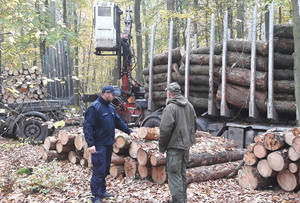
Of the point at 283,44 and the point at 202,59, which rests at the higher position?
the point at 283,44

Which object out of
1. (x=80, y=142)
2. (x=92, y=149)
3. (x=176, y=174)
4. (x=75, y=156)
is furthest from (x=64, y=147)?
(x=176, y=174)

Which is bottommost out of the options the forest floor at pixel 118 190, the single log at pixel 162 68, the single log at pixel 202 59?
the forest floor at pixel 118 190

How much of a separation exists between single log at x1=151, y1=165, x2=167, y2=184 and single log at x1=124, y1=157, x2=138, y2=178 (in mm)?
417

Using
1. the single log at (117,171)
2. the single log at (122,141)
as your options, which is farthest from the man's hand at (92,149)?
the single log at (117,171)

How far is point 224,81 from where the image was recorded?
25.8ft

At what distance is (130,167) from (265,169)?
8.71 feet

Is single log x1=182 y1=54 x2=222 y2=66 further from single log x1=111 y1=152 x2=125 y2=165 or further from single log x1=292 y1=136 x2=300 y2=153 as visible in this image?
single log x1=111 y1=152 x2=125 y2=165

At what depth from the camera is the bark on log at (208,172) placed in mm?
5646

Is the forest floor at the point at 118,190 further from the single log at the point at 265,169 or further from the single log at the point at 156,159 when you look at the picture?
the single log at the point at 156,159

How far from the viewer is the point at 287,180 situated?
5.11 metres

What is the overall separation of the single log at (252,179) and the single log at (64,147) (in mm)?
4309

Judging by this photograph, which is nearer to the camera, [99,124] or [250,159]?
[99,124]

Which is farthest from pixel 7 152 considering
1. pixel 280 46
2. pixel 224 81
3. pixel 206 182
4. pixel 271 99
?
pixel 280 46

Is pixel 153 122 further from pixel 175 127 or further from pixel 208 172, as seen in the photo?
pixel 175 127
